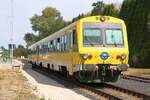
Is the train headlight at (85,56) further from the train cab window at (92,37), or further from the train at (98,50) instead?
the train cab window at (92,37)

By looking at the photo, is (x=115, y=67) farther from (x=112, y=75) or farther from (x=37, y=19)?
(x=37, y=19)

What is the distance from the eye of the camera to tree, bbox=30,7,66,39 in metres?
145

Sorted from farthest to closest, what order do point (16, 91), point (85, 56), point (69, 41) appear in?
point (69, 41) → point (85, 56) → point (16, 91)

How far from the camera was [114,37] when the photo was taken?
2411 centimetres

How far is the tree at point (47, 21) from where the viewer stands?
144625 millimetres

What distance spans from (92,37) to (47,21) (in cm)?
12596

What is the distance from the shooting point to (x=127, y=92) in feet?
69.2

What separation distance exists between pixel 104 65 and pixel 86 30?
1.92m

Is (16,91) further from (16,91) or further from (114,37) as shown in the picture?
(114,37)

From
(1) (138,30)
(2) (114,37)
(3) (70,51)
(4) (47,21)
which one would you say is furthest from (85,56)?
(4) (47,21)

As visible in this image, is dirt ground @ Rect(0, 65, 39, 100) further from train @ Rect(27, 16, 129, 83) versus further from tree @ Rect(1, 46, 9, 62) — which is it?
tree @ Rect(1, 46, 9, 62)

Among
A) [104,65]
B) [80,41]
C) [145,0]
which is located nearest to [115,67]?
[104,65]

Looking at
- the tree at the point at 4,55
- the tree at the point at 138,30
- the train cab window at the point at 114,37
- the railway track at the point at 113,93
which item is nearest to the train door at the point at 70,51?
the railway track at the point at 113,93

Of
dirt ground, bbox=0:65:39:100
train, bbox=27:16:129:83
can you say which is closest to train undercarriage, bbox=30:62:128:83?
train, bbox=27:16:129:83
